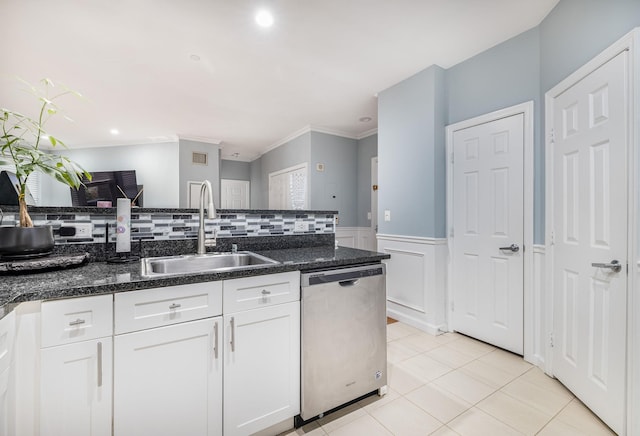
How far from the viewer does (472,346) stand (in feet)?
8.09

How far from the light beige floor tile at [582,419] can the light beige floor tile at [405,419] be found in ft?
2.41

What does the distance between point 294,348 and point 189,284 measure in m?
0.64

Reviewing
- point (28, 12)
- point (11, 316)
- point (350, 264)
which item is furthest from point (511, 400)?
point (28, 12)

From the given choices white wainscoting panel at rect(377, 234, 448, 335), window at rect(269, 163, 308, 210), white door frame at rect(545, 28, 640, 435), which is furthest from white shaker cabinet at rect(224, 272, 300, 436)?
window at rect(269, 163, 308, 210)

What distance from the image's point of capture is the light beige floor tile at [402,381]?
186cm

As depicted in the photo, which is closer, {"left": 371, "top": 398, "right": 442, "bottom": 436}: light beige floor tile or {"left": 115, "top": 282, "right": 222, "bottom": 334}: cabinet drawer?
{"left": 115, "top": 282, "right": 222, "bottom": 334}: cabinet drawer

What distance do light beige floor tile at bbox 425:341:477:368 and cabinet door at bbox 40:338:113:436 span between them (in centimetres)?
217

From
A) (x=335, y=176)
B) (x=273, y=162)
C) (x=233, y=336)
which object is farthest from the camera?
(x=273, y=162)

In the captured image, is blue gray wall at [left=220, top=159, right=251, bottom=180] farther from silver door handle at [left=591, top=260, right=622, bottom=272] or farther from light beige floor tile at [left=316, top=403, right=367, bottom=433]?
silver door handle at [left=591, top=260, right=622, bottom=272]

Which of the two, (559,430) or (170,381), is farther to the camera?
(559,430)

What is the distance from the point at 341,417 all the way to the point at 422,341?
128 cm

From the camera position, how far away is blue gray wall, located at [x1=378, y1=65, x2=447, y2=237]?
275 cm

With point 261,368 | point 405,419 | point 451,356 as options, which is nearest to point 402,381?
point 405,419

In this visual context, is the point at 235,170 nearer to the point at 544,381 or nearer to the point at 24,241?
the point at 24,241
